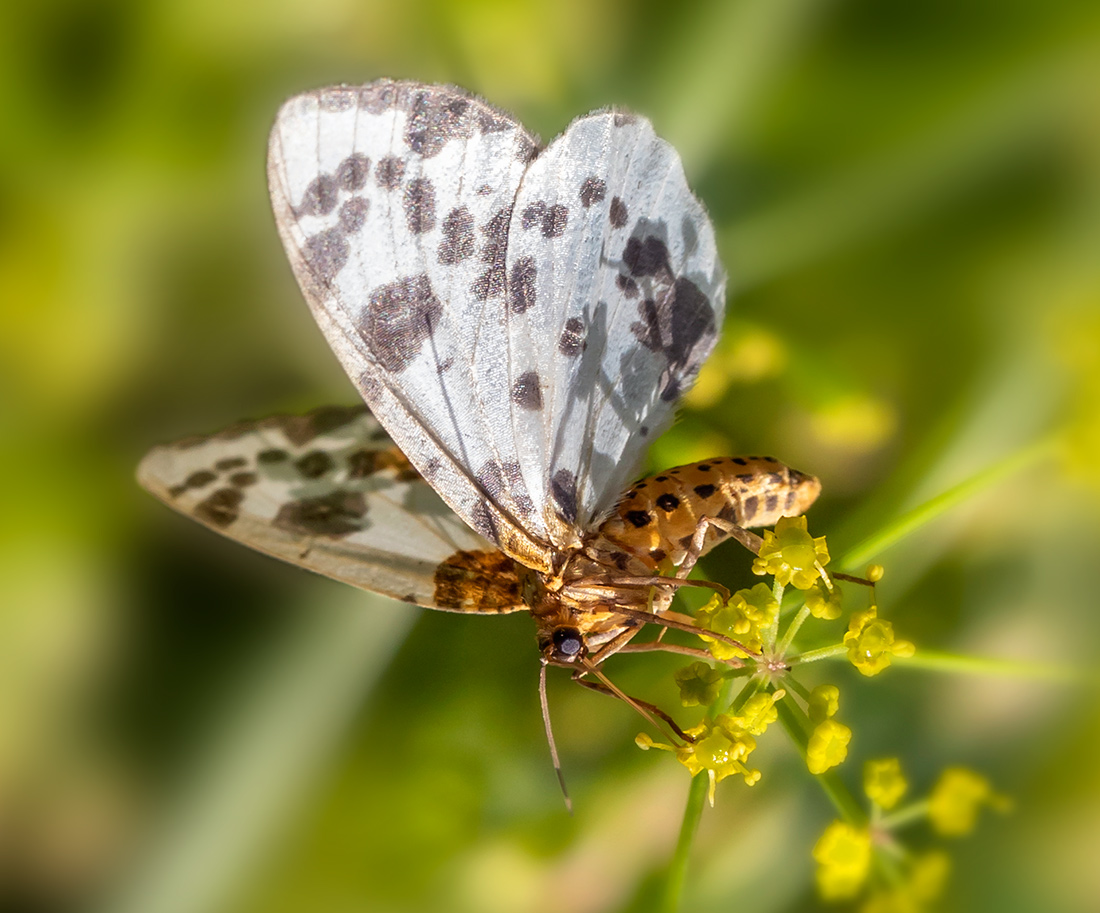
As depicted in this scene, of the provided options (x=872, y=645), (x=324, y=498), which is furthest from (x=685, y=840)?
(x=324, y=498)

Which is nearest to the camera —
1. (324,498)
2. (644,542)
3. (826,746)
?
(826,746)

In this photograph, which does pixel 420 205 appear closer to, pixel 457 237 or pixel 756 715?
pixel 457 237

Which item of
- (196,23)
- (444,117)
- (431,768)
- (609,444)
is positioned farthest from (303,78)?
(431,768)

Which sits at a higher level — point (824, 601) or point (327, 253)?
point (327, 253)

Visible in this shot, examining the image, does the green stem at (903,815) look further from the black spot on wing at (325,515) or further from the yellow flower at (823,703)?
the black spot on wing at (325,515)

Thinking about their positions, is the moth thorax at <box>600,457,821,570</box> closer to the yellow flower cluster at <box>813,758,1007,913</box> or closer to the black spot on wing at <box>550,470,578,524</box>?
the black spot on wing at <box>550,470,578,524</box>
